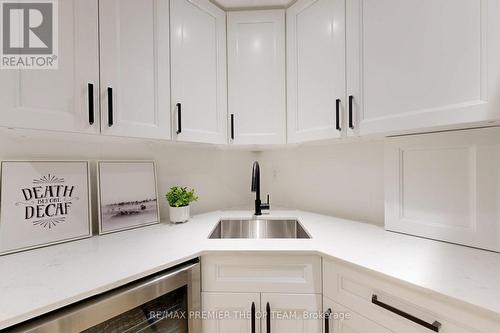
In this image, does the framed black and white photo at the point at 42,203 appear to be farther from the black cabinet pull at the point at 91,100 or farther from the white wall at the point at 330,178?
the white wall at the point at 330,178

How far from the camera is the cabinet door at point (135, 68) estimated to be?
943 millimetres

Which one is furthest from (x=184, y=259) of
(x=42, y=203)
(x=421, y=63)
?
(x=421, y=63)

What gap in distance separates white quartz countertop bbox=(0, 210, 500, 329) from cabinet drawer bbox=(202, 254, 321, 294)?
0.15 ft

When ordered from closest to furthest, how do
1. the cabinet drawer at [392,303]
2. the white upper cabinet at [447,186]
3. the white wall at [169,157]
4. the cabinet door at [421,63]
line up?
the cabinet drawer at [392,303], the cabinet door at [421,63], the white upper cabinet at [447,186], the white wall at [169,157]

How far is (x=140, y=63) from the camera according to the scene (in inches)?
41.3

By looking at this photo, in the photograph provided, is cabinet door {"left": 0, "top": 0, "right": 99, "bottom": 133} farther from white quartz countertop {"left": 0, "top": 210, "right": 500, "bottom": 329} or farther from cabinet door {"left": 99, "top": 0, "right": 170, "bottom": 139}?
white quartz countertop {"left": 0, "top": 210, "right": 500, "bottom": 329}

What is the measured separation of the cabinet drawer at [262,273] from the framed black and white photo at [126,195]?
0.55 metres

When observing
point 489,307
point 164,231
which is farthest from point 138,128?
point 489,307

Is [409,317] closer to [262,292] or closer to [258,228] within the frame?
[262,292]

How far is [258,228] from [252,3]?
1.47 metres

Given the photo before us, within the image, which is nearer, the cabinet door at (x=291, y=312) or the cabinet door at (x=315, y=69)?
the cabinet door at (x=291, y=312)

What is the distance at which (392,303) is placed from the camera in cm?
73

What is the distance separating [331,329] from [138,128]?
1.22 meters

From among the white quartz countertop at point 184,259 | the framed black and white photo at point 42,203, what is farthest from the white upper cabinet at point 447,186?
the framed black and white photo at point 42,203
